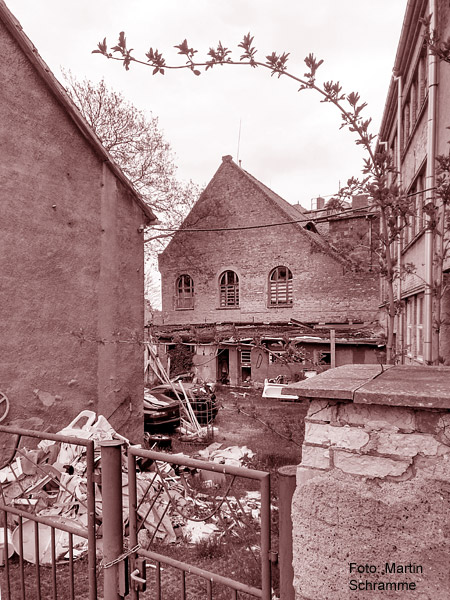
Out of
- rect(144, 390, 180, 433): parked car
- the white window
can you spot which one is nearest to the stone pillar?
the white window

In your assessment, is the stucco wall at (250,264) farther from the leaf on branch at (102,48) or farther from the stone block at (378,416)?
the stone block at (378,416)

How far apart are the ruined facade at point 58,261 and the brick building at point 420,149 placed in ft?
15.6

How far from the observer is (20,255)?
664 centimetres

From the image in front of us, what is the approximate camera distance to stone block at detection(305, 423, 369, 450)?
1.89m

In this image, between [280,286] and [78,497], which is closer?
[78,497]

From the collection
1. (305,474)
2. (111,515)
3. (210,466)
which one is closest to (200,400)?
(111,515)

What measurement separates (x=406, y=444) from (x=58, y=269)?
20.9 feet

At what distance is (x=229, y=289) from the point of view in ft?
76.1

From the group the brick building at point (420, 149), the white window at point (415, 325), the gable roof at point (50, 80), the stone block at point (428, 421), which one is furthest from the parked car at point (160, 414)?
the stone block at point (428, 421)

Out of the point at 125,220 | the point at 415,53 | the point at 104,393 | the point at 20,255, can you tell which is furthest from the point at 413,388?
the point at 415,53

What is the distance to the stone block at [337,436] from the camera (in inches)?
74.3

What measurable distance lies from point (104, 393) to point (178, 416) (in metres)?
5.14

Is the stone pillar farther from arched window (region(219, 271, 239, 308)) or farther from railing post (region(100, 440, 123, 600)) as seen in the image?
arched window (region(219, 271, 239, 308))

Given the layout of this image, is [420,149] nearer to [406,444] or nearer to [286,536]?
[406,444]
